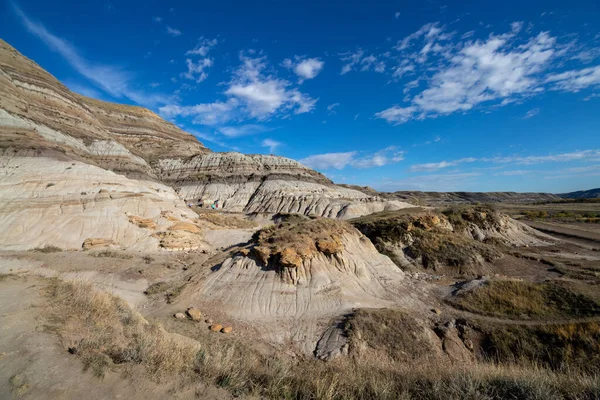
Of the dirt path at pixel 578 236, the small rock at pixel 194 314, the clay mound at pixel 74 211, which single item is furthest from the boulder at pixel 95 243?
the dirt path at pixel 578 236

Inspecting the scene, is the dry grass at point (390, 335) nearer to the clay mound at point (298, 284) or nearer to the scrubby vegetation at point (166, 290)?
the clay mound at point (298, 284)

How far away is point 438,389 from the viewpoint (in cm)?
429

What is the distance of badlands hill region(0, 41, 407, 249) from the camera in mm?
21172

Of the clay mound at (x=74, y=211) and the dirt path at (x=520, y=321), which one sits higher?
the clay mound at (x=74, y=211)

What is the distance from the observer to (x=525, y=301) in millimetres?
11242

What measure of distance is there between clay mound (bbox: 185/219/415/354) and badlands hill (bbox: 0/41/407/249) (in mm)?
11790

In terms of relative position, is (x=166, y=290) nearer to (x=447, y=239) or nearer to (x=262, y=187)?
(x=447, y=239)

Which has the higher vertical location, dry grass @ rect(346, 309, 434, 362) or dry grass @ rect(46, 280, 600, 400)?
dry grass @ rect(46, 280, 600, 400)

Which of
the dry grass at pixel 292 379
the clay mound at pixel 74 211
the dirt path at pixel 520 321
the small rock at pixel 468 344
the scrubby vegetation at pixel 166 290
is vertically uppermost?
the clay mound at pixel 74 211

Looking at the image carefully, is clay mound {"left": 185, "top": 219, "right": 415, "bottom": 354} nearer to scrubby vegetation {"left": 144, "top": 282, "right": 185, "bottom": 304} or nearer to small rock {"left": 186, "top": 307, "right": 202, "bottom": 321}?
scrubby vegetation {"left": 144, "top": 282, "right": 185, "bottom": 304}

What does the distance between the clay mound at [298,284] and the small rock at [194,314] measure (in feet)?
3.31

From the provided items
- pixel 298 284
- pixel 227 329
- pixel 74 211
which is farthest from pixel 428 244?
pixel 74 211

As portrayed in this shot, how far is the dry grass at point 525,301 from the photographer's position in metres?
10.4

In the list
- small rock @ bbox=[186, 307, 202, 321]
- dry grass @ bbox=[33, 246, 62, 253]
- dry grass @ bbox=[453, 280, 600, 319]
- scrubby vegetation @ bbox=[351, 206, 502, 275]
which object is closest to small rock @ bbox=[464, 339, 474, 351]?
dry grass @ bbox=[453, 280, 600, 319]
